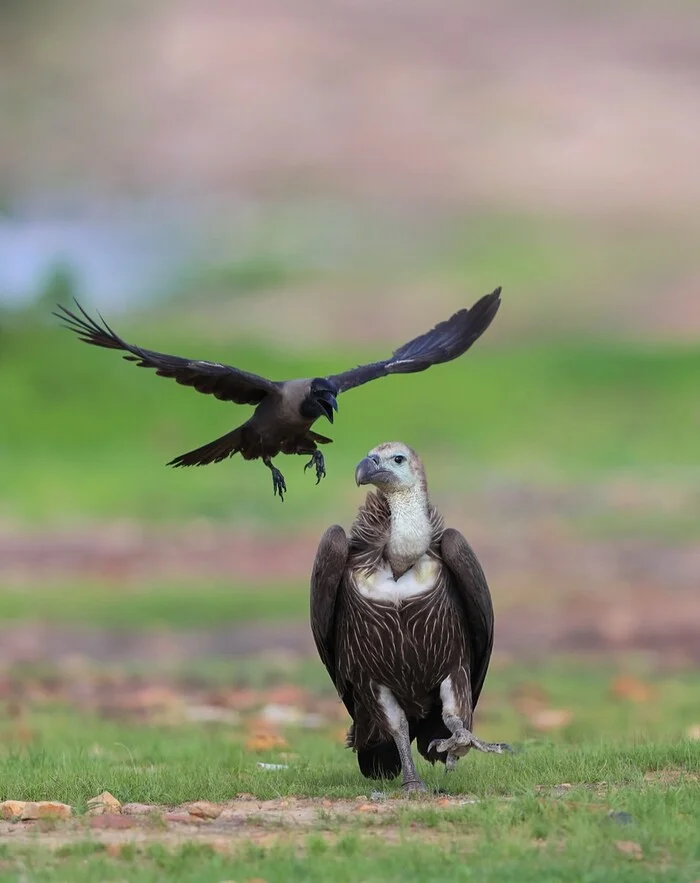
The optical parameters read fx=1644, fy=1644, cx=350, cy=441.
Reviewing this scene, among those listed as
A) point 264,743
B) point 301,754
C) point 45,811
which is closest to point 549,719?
point 264,743

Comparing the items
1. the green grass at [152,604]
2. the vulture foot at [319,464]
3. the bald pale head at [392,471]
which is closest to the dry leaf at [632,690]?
the green grass at [152,604]

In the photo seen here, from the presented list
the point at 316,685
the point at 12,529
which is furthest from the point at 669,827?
the point at 12,529

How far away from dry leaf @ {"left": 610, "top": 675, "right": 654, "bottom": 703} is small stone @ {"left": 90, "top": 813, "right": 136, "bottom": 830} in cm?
872

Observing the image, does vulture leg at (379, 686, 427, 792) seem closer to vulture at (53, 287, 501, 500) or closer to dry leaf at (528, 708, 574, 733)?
vulture at (53, 287, 501, 500)

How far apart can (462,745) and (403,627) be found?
696 millimetres

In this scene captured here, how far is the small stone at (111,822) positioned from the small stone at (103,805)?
0.68ft

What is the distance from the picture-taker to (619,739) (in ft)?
36.3

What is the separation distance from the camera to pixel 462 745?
8.70 metres

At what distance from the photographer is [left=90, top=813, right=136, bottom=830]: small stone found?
768 cm

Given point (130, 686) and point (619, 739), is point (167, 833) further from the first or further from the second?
point (130, 686)

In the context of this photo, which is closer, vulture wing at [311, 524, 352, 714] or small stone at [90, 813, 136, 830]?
small stone at [90, 813, 136, 830]

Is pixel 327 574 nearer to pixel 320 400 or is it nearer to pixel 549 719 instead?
pixel 320 400

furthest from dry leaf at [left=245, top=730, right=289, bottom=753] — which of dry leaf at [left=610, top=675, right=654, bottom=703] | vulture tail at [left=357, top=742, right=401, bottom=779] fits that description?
dry leaf at [left=610, top=675, right=654, bottom=703]

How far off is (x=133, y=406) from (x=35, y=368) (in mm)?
4491
